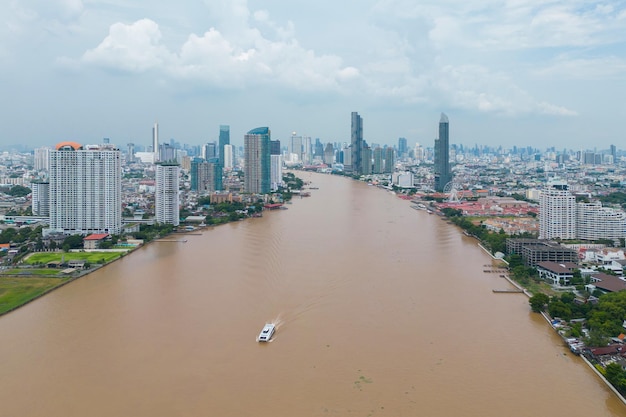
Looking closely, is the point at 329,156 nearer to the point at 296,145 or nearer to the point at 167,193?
the point at 296,145

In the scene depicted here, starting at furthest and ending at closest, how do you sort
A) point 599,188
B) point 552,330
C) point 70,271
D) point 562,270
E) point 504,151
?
1. point 504,151
2. point 599,188
3. point 70,271
4. point 562,270
5. point 552,330

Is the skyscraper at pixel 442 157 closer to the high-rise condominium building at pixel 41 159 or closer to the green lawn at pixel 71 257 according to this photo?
the green lawn at pixel 71 257

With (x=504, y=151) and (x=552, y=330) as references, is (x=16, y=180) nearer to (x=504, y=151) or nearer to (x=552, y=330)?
(x=552, y=330)

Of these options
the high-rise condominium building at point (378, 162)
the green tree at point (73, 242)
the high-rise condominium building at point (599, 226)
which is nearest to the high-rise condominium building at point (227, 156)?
the high-rise condominium building at point (378, 162)

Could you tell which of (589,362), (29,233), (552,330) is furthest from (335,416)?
(29,233)

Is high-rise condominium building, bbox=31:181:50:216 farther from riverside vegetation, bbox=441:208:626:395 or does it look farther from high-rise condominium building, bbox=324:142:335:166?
high-rise condominium building, bbox=324:142:335:166

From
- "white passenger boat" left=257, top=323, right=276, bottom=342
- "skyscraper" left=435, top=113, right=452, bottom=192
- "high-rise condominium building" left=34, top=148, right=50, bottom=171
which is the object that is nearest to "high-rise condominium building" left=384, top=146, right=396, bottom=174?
"skyscraper" left=435, top=113, right=452, bottom=192
